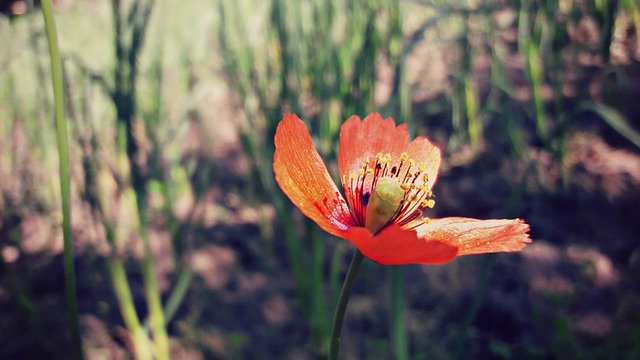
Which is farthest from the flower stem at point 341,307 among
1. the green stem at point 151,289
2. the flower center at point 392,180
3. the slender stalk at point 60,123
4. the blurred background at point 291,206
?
the green stem at point 151,289

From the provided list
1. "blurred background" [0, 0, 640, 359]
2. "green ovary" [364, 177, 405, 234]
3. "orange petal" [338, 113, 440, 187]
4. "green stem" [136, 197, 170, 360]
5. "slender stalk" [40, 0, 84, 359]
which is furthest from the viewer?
"blurred background" [0, 0, 640, 359]

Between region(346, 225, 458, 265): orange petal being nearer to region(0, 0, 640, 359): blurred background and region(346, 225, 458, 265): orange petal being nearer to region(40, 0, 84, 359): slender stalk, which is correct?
region(40, 0, 84, 359): slender stalk

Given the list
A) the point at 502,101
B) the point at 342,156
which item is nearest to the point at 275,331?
the point at 342,156

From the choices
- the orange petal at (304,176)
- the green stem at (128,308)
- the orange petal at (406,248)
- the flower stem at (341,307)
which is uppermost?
the orange petal at (304,176)

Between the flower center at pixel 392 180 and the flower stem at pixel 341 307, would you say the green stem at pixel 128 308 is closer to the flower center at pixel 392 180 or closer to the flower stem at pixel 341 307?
the flower center at pixel 392 180

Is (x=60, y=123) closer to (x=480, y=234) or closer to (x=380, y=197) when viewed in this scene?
(x=380, y=197)

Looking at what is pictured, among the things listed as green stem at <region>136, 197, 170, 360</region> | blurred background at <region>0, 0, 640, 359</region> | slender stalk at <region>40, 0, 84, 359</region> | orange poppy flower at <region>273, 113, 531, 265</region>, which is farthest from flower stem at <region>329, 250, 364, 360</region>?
green stem at <region>136, 197, 170, 360</region>

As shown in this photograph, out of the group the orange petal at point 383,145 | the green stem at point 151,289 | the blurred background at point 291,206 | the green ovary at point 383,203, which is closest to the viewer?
the green ovary at point 383,203
